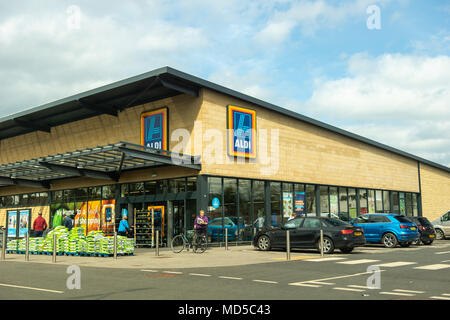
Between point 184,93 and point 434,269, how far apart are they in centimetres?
1460

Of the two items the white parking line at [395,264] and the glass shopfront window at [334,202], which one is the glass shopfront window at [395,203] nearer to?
the glass shopfront window at [334,202]

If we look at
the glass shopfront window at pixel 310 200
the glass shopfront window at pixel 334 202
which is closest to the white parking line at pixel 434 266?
the glass shopfront window at pixel 310 200

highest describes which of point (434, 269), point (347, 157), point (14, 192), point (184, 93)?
point (184, 93)

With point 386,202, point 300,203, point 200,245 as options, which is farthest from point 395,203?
point 200,245

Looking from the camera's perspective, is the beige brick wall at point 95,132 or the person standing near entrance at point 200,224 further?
the beige brick wall at point 95,132

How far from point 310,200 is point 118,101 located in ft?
44.1

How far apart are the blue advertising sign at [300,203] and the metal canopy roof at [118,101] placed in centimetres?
473

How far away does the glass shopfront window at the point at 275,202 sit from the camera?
26.8m

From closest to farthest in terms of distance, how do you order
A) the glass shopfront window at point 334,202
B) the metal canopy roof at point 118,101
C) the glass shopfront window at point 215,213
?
the metal canopy roof at point 118,101
the glass shopfront window at point 215,213
the glass shopfront window at point 334,202

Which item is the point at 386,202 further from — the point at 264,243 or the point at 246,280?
the point at 246,280

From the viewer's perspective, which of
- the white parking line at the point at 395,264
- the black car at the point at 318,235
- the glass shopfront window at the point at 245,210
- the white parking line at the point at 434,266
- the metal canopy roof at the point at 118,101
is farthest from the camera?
the glass shopfront window at the point at 245,210
